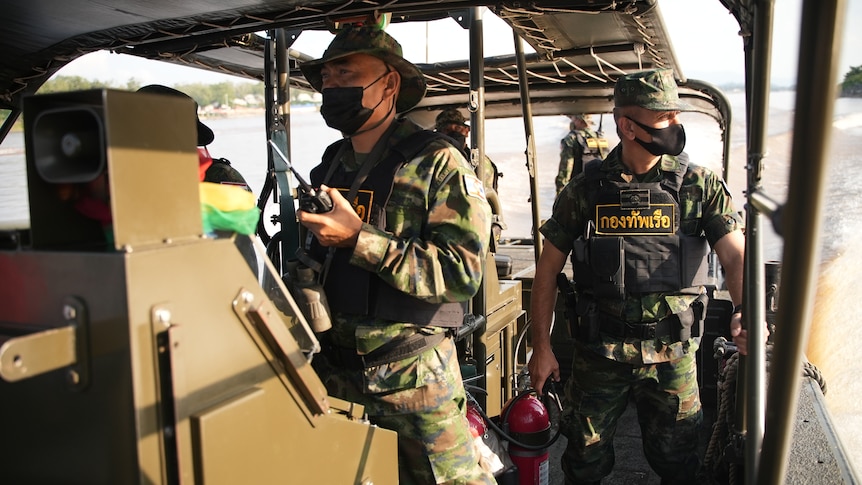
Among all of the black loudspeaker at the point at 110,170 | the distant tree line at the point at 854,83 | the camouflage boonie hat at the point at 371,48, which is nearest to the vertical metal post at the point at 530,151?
the camouflage boonie hat at the point at 371,48

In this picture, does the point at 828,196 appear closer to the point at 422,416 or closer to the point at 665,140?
the point at 422,416

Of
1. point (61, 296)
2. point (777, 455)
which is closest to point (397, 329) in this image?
point (61, 296)

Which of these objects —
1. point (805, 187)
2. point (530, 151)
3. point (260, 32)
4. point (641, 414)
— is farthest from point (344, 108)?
point (530, 151)

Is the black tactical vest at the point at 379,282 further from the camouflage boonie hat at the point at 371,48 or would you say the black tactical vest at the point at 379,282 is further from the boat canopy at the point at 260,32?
the boat canopy at the point at 260,32

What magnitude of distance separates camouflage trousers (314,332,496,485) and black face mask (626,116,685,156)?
131 cm

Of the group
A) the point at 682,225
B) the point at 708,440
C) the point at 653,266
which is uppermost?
the point at 682,225

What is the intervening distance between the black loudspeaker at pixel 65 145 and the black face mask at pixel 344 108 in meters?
0.98

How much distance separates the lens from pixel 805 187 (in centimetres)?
79

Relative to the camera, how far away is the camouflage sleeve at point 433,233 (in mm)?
1742

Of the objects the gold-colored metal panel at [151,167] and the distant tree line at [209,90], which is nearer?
the gold-colored metal panel at [151,167]

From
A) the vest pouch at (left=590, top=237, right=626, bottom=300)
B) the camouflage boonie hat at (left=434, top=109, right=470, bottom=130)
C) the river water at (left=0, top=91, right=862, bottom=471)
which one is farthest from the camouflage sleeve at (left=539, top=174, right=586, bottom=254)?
the camouflage boonie hat at (left=434, top=109, right=470, bottom=130)

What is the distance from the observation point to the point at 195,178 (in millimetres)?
1111

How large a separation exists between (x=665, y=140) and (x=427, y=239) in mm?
1260

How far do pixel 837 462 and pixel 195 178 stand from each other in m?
2.01
